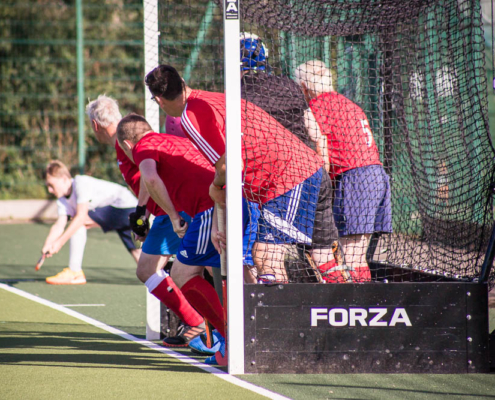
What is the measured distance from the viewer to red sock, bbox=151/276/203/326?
14.8ft

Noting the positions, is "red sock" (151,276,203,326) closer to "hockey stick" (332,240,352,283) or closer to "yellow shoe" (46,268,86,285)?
"hockey stick" (332,240,352,283)

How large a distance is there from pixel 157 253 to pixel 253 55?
1.44 metres

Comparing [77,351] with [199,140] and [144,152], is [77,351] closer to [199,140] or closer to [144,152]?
[144,152]

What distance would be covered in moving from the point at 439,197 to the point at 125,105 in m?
10.6

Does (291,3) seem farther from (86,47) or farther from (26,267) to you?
(86,47)

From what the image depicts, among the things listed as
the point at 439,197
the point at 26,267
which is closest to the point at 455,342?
the point at 439,197

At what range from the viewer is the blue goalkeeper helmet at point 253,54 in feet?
14.3

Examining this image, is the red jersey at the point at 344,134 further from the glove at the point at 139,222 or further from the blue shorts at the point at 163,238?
the glove at the point at 139,222

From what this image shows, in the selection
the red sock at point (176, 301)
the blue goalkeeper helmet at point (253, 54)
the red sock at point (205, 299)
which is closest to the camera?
the red sock at point (205, 299)

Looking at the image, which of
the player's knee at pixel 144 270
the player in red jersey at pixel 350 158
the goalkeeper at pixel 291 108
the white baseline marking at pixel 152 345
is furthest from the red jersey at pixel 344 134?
the white baseline marking at pixel 152 345

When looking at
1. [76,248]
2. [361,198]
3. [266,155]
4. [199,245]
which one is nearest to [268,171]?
[266,155]

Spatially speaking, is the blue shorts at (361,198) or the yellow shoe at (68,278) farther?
the yellow shoe at (68,278)

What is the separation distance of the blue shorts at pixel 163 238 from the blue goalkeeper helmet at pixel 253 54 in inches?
44.8

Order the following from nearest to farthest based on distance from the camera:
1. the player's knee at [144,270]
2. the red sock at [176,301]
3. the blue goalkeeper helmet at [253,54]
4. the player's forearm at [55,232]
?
the blue goalkeeper helmet at [253,54] → the red sock at [176,301] → the player's knee at [144,270] → the player's forearm at [55,232]
